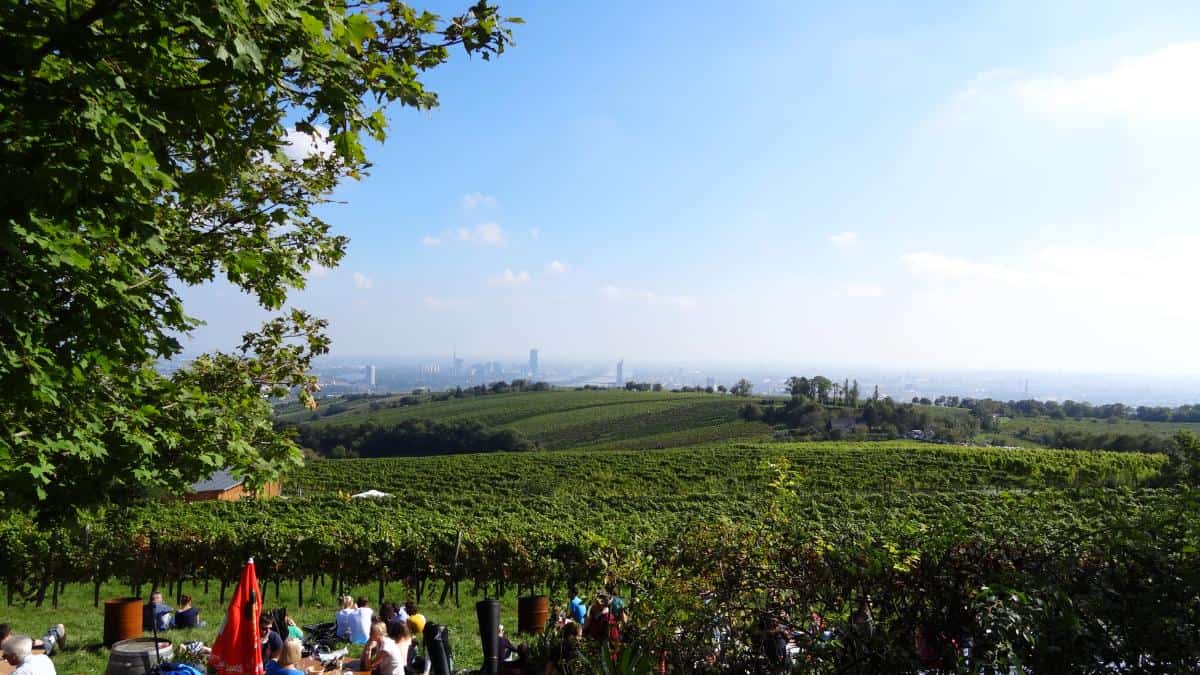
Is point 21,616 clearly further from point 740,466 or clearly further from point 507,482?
point 740,466

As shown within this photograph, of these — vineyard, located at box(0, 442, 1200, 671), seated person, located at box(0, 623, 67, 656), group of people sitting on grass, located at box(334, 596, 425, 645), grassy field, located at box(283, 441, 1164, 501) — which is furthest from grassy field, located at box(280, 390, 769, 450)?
seated person, located at box(0, 623, 67, 656)

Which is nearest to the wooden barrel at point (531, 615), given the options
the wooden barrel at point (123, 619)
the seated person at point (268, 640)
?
the seated person at point (268, 640)

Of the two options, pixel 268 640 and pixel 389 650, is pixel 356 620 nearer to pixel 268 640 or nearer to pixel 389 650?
pixel 268 640

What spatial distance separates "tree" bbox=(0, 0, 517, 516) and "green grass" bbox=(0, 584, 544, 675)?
5237 mm

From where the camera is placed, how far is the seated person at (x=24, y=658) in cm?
696

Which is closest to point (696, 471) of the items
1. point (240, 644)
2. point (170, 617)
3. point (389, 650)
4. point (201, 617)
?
point (201, 617)

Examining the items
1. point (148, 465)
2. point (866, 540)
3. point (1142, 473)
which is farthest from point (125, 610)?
point (1142, 473)

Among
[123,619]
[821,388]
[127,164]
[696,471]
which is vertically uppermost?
[127,164]

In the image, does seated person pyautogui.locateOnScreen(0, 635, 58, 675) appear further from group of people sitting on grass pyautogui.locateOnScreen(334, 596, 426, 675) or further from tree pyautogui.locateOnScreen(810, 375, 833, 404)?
tree pyautogui.locateOnScreen(810, 375, 833, 404)

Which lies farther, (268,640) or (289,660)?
(268,640)

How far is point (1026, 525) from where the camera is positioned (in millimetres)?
4066

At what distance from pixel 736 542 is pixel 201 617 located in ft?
41.6

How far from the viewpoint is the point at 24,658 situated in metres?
7.04

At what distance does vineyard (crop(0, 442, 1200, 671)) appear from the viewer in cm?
352
